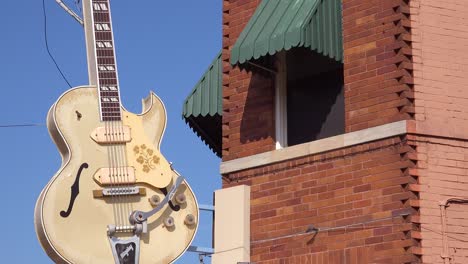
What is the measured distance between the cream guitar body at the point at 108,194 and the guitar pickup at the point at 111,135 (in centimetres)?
1

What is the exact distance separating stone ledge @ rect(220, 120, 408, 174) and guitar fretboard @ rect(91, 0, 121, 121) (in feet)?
5.40

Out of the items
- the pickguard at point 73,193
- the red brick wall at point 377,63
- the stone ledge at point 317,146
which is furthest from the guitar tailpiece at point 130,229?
the red brick wall at point 377,63

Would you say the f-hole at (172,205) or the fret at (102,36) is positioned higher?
the fret at (102,36)

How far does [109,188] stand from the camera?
15656mm

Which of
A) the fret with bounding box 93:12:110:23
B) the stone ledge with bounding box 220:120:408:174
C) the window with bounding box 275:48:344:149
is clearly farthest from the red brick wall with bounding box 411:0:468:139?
the fret with bounding box 93:12:110:23

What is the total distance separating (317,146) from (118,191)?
266 centimetres

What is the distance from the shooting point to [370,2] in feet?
49.2

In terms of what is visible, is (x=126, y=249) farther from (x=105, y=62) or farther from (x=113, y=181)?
(x=105, y=62)

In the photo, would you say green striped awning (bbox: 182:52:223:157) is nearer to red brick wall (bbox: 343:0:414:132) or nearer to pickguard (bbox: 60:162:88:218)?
pickguard (bbox: 60:162:88:218)

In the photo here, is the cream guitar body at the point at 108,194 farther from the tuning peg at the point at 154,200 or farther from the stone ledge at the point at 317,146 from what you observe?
the stone ledge at the point at 317,146

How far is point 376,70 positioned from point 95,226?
404 centimetres

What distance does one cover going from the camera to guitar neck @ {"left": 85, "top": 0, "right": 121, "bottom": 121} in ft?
52.4

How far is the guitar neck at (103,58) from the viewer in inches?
629

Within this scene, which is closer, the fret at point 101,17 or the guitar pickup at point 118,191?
the guitar pickup at point 118,191
